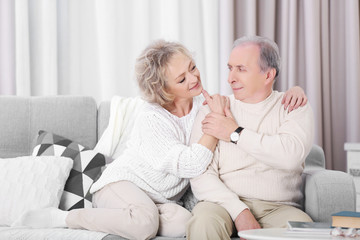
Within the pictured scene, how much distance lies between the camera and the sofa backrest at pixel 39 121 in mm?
2475

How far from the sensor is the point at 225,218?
5.89 feet

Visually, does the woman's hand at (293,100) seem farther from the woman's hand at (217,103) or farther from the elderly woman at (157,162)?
the woman's hand at (217,103)

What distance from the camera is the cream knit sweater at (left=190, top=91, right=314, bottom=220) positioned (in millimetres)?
1844

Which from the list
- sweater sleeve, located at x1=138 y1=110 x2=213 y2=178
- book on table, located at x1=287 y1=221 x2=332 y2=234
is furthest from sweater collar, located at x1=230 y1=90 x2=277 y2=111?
book on table, located at x1=287 y1=221 x2=332 y2=234

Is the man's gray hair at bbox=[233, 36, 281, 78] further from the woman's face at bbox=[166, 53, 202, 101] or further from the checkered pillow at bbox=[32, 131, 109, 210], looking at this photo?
the checkered pillow at bbox=[32, 131, 109, 210]

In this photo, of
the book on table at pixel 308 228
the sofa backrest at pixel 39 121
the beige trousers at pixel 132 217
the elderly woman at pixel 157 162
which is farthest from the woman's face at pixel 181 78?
the book on table at pixel 308 228

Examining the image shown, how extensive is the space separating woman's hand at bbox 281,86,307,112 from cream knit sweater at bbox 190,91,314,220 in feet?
0.06

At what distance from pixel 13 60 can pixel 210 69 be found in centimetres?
117

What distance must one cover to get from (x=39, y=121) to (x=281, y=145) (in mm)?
1200

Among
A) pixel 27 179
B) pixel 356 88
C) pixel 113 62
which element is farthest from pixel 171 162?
pixel 356 88

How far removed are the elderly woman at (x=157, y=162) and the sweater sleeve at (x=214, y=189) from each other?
0.04 m

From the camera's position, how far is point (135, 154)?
2.11 m

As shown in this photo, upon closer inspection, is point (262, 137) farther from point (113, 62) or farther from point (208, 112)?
point (113, 62)

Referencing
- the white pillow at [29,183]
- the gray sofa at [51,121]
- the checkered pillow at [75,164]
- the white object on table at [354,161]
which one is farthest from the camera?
the white object on table at [354,161]
